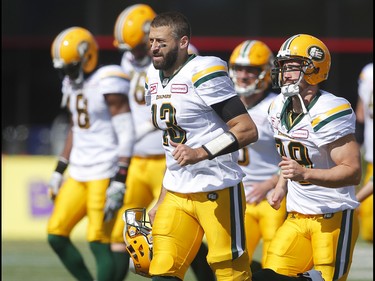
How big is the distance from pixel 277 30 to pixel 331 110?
12.5 meters

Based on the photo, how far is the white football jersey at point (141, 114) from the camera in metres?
7.79

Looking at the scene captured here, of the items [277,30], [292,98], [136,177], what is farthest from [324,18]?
[292,98]

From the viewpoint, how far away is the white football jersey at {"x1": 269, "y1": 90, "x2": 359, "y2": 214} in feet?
17.8

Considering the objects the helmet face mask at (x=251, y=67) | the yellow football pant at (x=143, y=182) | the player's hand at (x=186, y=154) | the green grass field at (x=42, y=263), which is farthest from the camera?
the green grass field at (x=42, y=263)

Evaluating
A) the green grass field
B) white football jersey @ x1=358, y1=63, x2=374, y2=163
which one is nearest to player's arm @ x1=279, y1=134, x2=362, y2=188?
the green grass field

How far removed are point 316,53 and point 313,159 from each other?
55cm

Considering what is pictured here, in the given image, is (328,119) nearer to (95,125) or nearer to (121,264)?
(95,125)

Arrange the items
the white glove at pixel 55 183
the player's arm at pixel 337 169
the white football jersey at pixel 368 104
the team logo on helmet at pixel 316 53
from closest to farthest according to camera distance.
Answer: the player's arm at pixel 337 169 < the team logo on helmet at pixel 316 53 < the white glove at pixel 55 183 < the white football jersey at pixel 368 104

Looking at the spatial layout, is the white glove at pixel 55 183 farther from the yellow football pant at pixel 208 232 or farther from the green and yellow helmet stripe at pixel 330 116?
the green and yellow helmet stripe at pixel 330 116

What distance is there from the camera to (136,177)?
775 cm

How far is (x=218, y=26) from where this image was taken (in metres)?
17.8

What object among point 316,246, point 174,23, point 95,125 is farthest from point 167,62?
point 95,125

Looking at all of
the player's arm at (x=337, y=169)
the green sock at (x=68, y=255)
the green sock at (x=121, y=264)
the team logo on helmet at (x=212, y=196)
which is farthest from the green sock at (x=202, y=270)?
the player's arm at (x=337, y=169)

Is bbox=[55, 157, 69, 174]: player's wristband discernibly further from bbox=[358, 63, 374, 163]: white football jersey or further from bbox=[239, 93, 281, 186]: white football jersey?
bbox=[358, 63, 374, 163]: white football jersey
